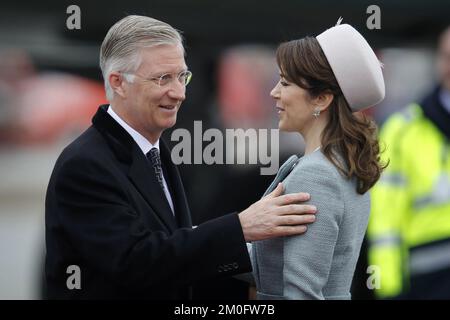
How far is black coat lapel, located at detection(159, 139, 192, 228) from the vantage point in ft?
8.47

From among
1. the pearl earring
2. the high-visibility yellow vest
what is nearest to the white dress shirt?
the pearl earring

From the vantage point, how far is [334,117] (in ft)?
7.80

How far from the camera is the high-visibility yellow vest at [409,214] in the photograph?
12.1ft

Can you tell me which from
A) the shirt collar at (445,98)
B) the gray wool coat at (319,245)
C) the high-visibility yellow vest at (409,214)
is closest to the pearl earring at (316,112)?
the gray wool coat at (319,245)

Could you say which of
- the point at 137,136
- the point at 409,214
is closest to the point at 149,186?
the point at 137,136

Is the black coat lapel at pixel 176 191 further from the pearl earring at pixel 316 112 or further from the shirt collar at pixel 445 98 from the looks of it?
the shirt collar at pixel 445 98

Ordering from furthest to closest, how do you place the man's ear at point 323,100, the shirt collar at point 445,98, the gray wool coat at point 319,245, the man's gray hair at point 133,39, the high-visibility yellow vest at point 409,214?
the shirt collar at point 445,98, the high-visibility yellow vest at point 409,214, the man's gray hair at point 133,39, the man's ear at point 323,100, the gray wool coat at point 319,245

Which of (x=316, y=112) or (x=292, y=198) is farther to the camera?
(x=316, y=112)

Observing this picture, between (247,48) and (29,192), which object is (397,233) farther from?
(29,192)

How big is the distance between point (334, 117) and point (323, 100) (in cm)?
6

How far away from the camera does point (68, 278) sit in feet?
8.09

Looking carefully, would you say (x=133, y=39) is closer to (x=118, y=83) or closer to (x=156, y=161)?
(x=118, y=83)

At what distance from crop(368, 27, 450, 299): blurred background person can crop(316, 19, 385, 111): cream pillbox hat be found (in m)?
1.44

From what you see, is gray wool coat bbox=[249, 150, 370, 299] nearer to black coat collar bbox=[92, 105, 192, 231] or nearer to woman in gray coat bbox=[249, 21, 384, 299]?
woman in gray coat bbox=[249, 21, 384, 299]
